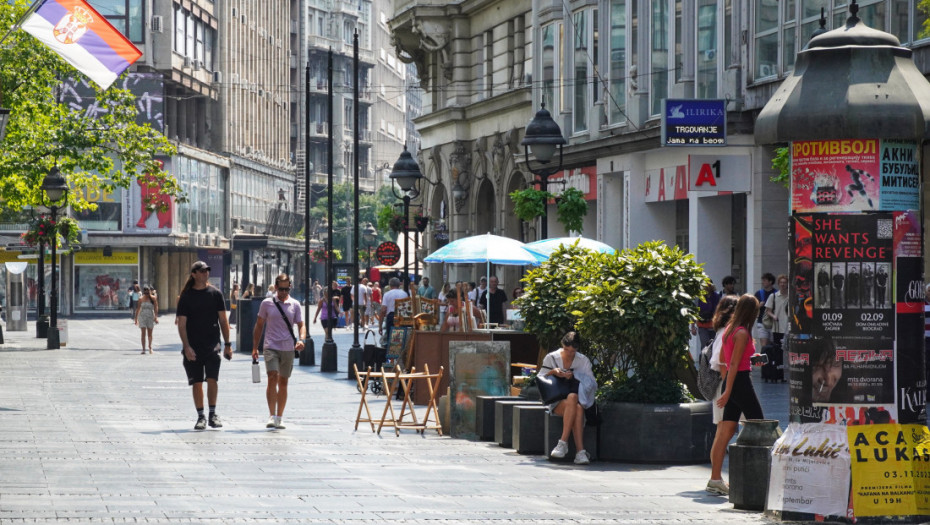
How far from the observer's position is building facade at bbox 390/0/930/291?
28.3m

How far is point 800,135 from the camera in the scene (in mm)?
10562

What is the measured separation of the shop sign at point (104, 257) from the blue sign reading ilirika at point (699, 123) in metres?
53.2

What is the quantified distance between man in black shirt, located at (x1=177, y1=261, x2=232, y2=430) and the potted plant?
413 centimetres

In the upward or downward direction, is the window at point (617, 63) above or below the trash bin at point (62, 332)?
above

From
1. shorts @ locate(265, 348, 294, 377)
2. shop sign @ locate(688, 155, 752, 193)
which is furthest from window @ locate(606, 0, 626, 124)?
shorts @ locate(265, 348, 294, 377)

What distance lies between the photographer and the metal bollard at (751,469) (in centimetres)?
1152

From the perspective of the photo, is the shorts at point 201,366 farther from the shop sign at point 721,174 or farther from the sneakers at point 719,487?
the shop sign at point 721,174

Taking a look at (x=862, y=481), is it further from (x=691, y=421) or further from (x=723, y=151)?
(x=723, y=151)

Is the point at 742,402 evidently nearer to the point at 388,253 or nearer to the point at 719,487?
the point at 719,487

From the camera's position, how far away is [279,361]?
1817 centimetres

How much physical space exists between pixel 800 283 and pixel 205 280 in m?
8.53

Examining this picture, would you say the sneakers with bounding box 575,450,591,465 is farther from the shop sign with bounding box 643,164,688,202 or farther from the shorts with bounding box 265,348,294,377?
the shop sign with bounding box 643,164,688,202

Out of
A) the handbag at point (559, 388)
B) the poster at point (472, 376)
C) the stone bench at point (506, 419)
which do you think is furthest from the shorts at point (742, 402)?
the poster at point (472, 376)

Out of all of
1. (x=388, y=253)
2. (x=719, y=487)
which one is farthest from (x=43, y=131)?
(x=719, y=487)
